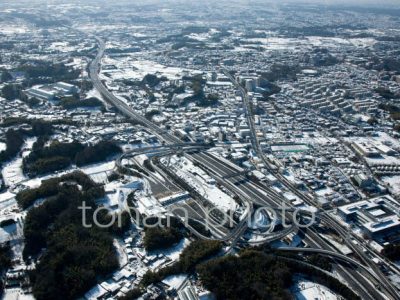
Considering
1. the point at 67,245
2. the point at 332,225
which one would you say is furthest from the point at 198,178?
the point at 67,245

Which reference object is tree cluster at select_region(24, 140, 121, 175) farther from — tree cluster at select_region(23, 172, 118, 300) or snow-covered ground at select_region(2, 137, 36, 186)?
tree cluster at select_region(23, 172, 118, 300)

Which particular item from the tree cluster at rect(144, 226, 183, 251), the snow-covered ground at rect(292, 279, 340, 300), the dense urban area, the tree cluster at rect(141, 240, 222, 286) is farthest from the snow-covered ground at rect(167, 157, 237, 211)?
the snow-covered ground at rect(292, 279, 340, 300)

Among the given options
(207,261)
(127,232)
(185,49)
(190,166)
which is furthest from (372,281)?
(185,49)

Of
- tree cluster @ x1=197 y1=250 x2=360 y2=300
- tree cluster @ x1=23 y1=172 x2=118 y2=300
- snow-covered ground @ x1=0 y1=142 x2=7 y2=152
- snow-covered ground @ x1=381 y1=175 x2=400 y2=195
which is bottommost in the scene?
snow-covered ground @ x1=0 y1=142 x2=7 y2=152

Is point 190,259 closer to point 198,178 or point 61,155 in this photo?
point 198,178

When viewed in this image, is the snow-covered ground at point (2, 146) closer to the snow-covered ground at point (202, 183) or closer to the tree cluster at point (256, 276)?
the snow-covered ground at point (202, 183)

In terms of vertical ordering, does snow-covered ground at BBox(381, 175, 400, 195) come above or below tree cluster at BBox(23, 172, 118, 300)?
below
